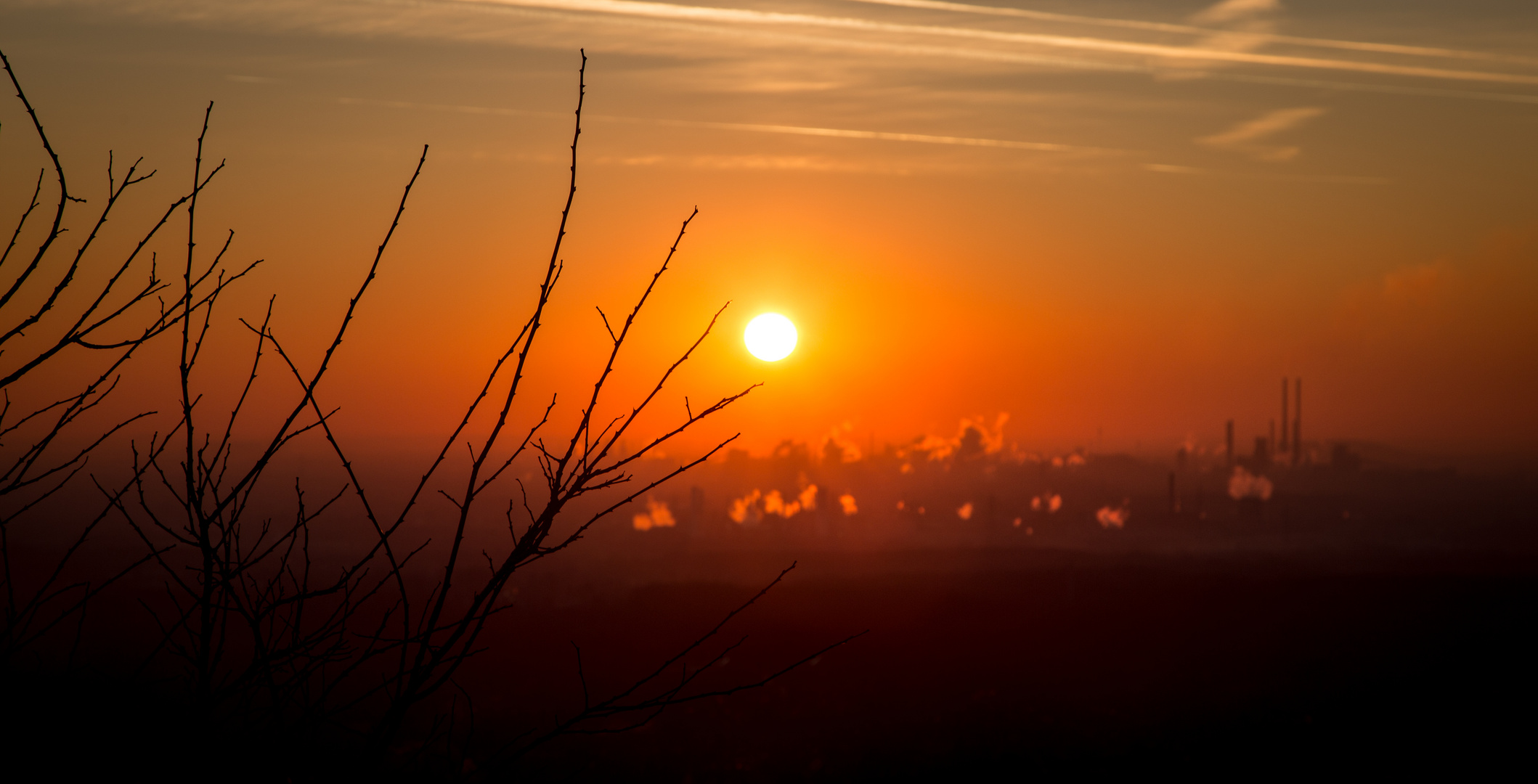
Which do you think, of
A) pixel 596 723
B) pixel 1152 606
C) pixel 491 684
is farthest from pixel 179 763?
pixel 1152 606

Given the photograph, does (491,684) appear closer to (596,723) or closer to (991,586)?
(596,723)

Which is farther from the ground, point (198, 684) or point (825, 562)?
point (198, 684)

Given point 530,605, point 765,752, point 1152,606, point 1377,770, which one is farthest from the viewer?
point 530,605

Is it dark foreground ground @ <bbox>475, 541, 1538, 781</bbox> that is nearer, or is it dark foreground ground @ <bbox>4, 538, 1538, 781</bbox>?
dark foreground ground @ <bbox>4, 538, 1538, 781</bbox>

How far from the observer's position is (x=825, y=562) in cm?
17812

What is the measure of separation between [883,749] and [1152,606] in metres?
54.7

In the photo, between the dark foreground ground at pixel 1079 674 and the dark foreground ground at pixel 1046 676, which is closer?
the dark foreground ground at pixel 1046 676

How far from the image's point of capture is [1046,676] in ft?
245

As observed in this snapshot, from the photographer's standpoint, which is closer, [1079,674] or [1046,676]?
[1046,676]

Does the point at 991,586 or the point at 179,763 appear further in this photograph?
the point at 991,586

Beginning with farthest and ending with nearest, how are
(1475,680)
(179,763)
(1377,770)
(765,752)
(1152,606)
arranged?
(1152,606), (1475,680), (765,752), (1377,770), (179,763)

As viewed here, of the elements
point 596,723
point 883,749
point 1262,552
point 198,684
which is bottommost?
point 1262,552

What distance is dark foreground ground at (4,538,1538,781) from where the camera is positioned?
174 ft

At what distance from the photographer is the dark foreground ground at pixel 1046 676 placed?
53.0 meters
